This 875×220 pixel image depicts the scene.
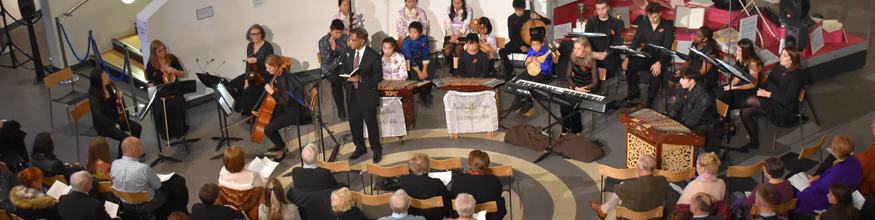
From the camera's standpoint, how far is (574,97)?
7.44 metres

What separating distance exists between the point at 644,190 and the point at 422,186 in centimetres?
174

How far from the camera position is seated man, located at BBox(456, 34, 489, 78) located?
9.21m

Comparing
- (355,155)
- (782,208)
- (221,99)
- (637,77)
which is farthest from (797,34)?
(221,99)

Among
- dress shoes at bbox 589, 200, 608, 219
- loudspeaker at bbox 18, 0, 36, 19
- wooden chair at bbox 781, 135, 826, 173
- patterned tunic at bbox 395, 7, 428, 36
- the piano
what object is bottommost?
dress shoes at bbox 589, 200, 608, 219

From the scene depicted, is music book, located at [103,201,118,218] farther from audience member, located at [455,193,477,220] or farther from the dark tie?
audience member, located at [455,193,477,220]

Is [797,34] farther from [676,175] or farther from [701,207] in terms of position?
[701,207]

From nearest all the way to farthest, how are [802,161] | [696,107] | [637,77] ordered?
[802,161], [696,107], [637,77]

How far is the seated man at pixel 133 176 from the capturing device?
6.03 meters

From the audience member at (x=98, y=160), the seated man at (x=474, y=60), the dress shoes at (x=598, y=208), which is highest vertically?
the seated man at (x=474, y=60)

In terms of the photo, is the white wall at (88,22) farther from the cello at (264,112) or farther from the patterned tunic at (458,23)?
the patterned tunic at (458,23)

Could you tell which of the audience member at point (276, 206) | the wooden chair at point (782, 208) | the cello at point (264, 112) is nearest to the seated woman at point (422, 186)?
the audience member at point (276, 206)

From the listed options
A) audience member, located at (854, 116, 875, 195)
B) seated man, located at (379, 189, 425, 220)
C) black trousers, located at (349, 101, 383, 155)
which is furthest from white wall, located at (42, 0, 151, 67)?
audience member, located at (854, 116, 875, 195)

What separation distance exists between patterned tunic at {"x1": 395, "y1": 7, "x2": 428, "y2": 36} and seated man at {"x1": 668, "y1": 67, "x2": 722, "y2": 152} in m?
4.85

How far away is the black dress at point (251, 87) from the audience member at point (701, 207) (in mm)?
5912
